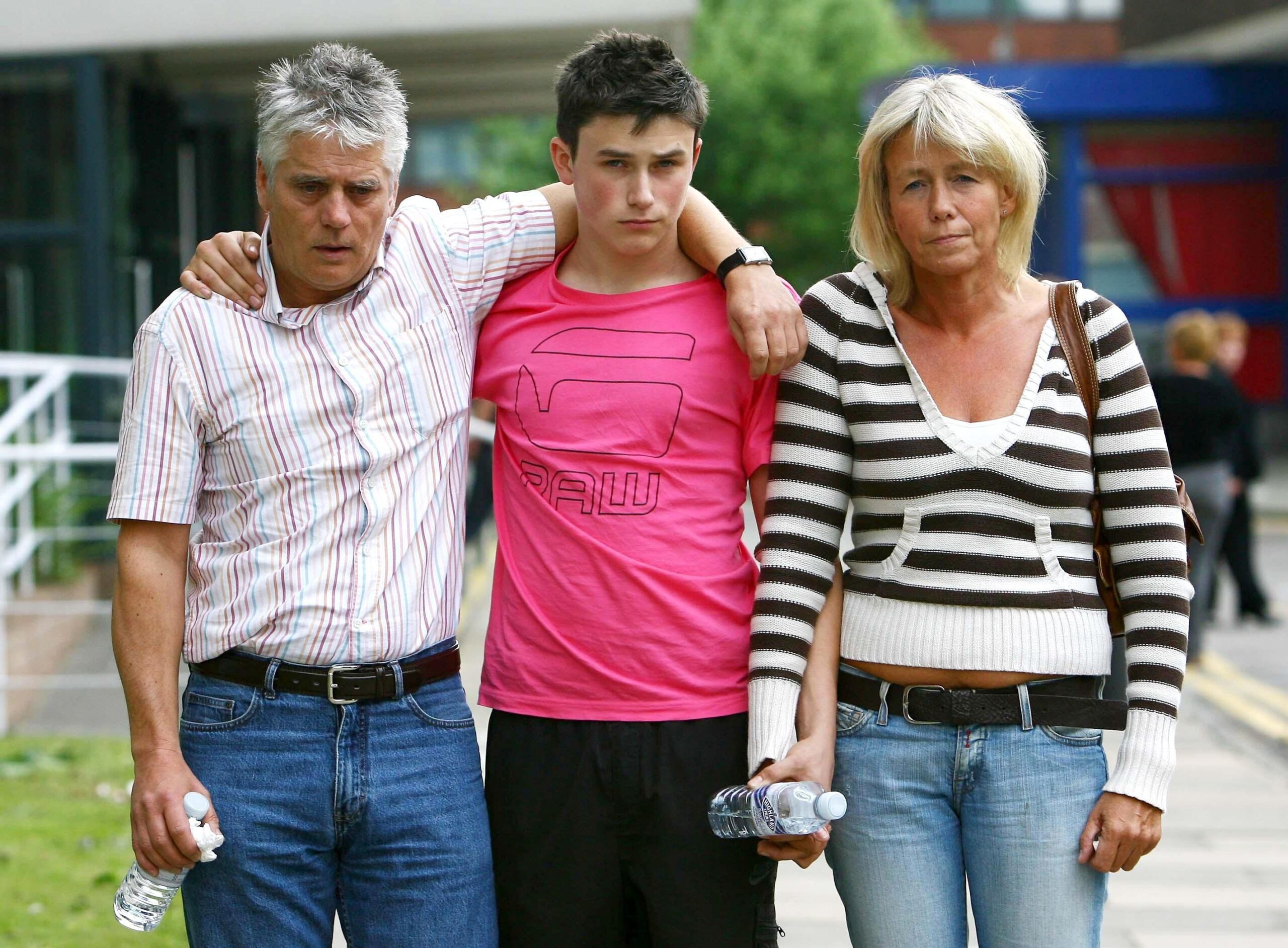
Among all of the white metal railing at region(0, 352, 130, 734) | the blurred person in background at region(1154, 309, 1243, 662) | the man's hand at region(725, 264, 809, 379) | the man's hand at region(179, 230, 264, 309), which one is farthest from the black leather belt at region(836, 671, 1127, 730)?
the blurred person in background at region(1154, 309, 1243, 662)

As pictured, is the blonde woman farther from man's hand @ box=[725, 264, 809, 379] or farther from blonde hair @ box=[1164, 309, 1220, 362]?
blonde hair @ box=[1164, 309, 1220, 362]

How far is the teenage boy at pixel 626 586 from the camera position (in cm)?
246

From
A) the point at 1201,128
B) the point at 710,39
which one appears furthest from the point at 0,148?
the point at 710,39

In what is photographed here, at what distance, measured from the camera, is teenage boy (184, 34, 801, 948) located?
2459 mm

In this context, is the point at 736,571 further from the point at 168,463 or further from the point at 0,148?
the point at 0,148

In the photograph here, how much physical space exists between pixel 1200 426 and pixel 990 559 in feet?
21.3

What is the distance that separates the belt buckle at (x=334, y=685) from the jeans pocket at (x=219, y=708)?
0.38ft

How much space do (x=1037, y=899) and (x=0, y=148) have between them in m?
10.1

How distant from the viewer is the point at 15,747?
19.7 feet

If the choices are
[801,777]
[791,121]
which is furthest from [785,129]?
[801,777]

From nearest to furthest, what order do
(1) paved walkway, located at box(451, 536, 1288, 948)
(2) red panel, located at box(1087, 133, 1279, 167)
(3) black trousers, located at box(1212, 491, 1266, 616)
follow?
(1) paved walkway, located at box(451, 536, 1288, 948), (3) black trousers, located at box(1212, 491, 1266, 616), (2) red panel, located at box(1087, 133, 1279, 167)

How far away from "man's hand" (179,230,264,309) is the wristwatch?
2.54 ft

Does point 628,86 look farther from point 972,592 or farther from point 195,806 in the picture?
point 195,806

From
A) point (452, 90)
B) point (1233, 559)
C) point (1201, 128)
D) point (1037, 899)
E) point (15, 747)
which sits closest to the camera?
point (1037, 899)
